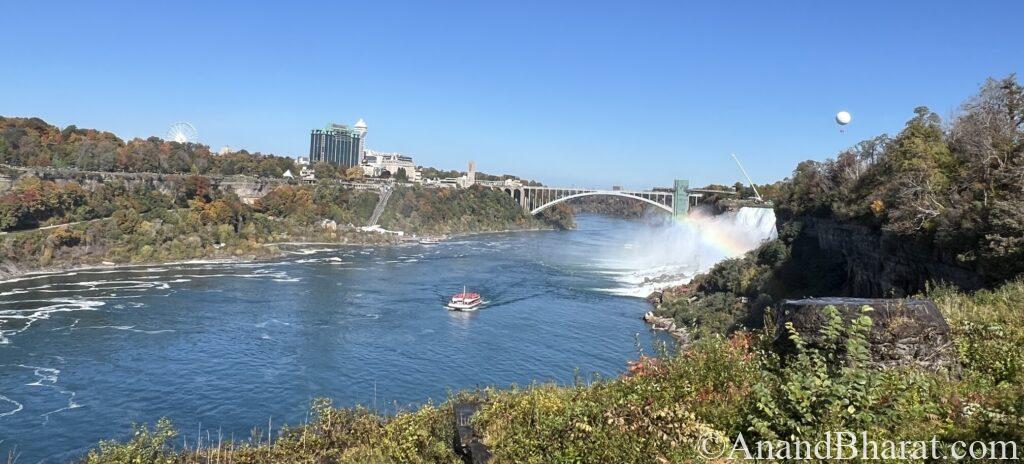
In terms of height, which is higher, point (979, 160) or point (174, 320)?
point (979, 160)

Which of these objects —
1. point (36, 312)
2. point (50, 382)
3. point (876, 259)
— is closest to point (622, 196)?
point (876, 259)

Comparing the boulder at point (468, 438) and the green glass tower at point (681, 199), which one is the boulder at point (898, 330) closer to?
the boulder at point (468, 438)

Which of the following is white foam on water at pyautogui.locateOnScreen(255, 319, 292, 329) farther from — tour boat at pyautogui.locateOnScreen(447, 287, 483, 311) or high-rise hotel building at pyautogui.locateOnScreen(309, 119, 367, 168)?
high-rise hotel building at pyautogui.locateOnScreen(309, 119, 367, 168)

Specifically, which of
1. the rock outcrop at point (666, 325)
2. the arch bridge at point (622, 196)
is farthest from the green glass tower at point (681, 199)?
the rock outcrop at point (666, 325)

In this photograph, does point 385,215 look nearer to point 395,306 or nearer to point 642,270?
point 642,270

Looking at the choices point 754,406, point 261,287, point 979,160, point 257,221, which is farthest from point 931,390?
point 257,221

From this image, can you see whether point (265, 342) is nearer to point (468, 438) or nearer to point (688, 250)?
point (468, 438)
